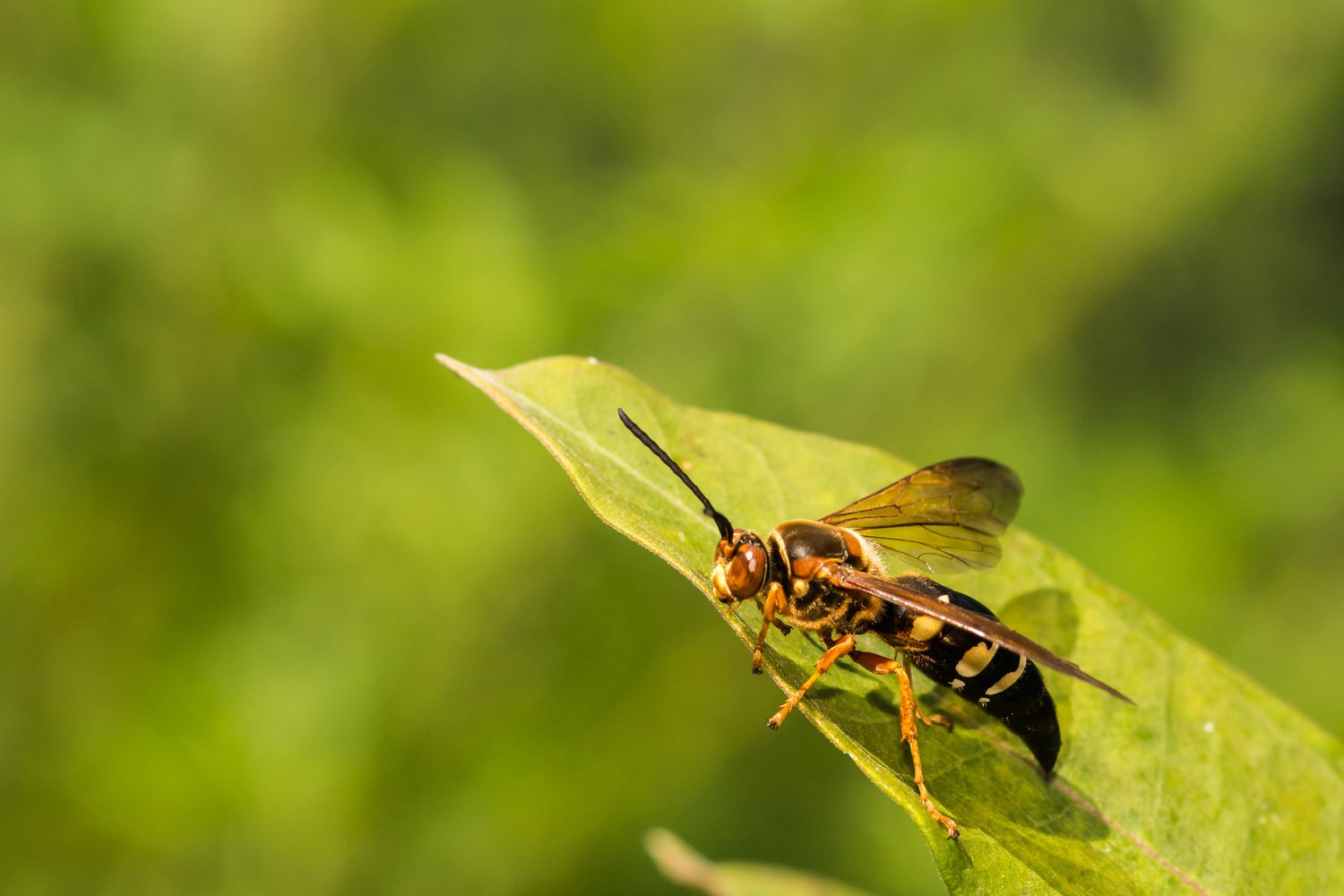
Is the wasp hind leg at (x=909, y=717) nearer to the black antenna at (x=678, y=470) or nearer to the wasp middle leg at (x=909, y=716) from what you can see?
the wasp middle leg at (x=909, y=716)

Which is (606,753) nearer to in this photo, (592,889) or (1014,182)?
(592,889)

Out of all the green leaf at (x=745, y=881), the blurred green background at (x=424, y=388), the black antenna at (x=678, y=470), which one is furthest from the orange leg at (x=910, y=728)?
the blurred green background at (x=424, y=388)

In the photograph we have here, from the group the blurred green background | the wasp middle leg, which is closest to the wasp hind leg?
the wasp middle leg

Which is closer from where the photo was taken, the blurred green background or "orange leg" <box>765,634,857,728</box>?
"orange leg" <box>765,634,857,728</box>

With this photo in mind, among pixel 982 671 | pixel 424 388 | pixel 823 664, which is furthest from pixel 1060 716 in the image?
pixel 424 388

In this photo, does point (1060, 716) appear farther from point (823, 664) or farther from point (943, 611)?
point (823, 664)

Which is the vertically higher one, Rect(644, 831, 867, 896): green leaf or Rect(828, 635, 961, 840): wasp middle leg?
Rect(828, 635, 961, 840): wasp middle leg

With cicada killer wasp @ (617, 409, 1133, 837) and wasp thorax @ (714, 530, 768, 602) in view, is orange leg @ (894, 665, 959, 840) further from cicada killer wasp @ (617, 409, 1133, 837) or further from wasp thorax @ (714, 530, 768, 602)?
wasp thorax @ (714, 530, 768, 602)
